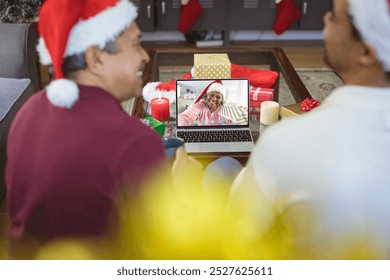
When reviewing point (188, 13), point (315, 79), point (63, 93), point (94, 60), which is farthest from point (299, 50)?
point (63, 93)

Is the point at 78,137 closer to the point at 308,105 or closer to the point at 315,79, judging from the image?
the point at 308,105

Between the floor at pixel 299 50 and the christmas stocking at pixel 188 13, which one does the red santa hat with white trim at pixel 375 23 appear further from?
the christmas stocking at pixel 188 13

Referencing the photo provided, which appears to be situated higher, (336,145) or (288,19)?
(336,145)

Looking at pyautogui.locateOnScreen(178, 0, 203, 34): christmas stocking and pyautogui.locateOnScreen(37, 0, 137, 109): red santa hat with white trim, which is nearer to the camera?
pyautogui.locateOnScreen(37, 0, 137, 109): red santa hat with white trim

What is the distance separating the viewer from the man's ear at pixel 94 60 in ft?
3.36

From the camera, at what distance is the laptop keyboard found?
1.89 meters

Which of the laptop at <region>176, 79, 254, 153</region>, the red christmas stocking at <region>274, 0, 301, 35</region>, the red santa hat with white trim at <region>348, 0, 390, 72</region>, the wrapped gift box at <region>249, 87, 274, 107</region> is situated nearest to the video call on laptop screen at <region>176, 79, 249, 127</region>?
the laptop at <region>176, 79, 254, 153</region>

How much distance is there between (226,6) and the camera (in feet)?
14.6

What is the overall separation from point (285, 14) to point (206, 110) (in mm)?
2715

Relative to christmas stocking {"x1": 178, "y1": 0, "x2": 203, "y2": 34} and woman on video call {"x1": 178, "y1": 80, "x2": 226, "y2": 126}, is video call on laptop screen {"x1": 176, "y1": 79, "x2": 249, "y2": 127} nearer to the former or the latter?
woman on video call {"x1": 178, "y1": 80, "x2": 226, "y2": 126}

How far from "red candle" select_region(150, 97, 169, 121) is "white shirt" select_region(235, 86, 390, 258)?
1.14 m

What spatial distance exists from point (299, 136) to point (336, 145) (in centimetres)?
6
